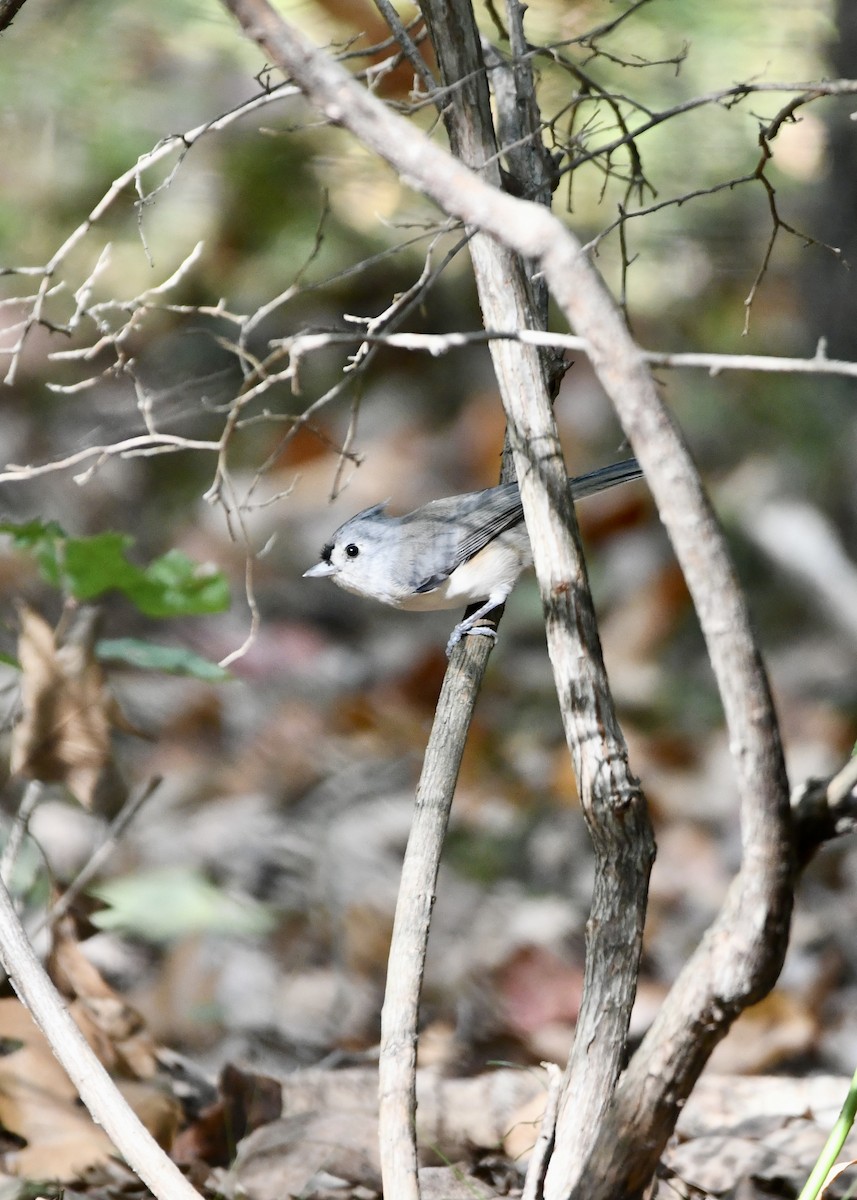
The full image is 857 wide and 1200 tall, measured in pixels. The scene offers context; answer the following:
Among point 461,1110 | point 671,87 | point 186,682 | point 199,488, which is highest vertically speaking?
point 671,87

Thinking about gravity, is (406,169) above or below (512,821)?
below

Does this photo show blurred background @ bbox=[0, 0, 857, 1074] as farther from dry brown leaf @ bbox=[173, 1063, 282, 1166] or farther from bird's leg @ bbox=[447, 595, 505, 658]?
dry brown leaf @ bbox=[173, 1063, 282, 1166]

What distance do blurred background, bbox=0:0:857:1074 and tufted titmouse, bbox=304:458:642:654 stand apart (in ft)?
1.42

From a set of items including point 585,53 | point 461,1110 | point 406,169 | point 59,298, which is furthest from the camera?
point 59,298

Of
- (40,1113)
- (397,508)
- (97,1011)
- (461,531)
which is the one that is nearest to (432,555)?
(461,531)

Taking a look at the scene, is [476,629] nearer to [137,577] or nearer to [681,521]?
[137,577]

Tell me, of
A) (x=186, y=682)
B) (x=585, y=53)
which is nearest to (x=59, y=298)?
(x=186, y=682)

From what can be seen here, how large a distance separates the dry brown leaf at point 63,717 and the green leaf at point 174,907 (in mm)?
1317

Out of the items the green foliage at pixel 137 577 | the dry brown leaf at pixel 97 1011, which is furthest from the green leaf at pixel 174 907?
the green foliage at pixel 137 577

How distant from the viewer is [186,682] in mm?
5516

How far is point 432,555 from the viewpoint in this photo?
3.29m

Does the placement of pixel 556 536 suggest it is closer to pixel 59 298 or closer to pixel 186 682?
pixel 186 682

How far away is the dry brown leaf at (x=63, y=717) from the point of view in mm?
2527

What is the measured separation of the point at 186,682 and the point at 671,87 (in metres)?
3.61
